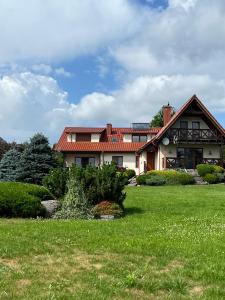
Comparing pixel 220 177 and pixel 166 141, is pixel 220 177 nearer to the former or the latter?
pixel 220 177

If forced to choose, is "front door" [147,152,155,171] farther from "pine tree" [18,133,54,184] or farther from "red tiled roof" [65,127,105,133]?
"pine tree" [18,133,54,184]

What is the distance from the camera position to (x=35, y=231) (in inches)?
462

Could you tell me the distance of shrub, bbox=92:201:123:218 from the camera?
16.0 metres

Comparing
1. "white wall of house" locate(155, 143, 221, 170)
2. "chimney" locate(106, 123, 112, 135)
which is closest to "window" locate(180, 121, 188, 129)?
"white wall of house" locate(155, 143, 221, 170)

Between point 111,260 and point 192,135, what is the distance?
40.5 m

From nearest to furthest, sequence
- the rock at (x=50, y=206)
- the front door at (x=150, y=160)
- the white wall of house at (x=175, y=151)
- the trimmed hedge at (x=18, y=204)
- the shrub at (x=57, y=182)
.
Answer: the trimmed hedge at (x=18, y=204), the rock at (x=50, y=206), the shrub at (x=57, y=182), the white wall of house at (x=175, y=151), the front door at (x=150, y=160)

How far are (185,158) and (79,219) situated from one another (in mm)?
35620

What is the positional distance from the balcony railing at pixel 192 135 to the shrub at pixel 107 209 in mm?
31966

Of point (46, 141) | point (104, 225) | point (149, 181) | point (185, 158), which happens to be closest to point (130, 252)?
point (104, 225)

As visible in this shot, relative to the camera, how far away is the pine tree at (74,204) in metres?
15.5

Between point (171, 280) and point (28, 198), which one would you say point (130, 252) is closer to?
point (171, 280)

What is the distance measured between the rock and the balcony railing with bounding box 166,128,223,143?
32383 millimetres

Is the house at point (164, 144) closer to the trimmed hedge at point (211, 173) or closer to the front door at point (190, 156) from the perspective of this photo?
the front door at point (190, 156)

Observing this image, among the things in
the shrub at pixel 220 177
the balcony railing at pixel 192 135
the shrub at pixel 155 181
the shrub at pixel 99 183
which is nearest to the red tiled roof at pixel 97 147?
the balcony railing at pixel 192 135
